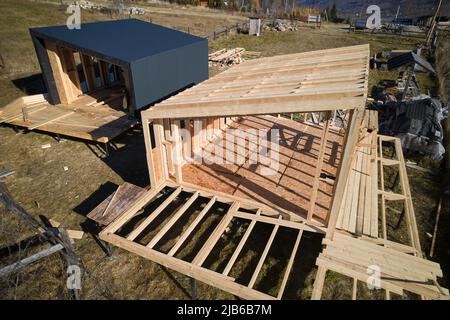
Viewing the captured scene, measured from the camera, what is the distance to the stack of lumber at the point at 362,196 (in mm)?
6648

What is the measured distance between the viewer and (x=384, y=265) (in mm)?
5410

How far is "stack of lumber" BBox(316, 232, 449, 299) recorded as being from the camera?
4.97 m

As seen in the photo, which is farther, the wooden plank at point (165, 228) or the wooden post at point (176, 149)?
the wooden post at point (176, 149)

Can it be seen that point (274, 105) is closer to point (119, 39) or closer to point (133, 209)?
point (133, 209)

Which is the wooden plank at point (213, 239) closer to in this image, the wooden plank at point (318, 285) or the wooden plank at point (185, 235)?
the wooden plank at point (185, 235)

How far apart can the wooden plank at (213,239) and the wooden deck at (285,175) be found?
0.72 m

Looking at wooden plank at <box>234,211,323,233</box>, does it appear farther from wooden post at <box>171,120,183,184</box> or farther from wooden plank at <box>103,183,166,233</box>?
wooden plank at <box>103,183,166,233</box>

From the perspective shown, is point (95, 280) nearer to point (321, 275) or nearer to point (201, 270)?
point (201, 270)

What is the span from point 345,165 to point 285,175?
328 cm

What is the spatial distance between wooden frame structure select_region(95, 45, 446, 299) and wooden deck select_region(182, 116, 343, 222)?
0.38 metres

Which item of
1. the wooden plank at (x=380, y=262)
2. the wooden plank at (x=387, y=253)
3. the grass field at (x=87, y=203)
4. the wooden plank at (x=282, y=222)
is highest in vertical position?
the wooden plank at (x=380, y=262)

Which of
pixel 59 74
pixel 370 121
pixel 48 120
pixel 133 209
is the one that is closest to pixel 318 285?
pixel 133 209

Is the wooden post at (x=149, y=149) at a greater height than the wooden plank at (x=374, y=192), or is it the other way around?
the wooden post at (x=149, y=149)

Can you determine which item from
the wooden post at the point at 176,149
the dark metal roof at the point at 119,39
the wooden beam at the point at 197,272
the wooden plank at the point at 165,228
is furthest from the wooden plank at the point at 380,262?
the dark metal roof at the point at 119,39
